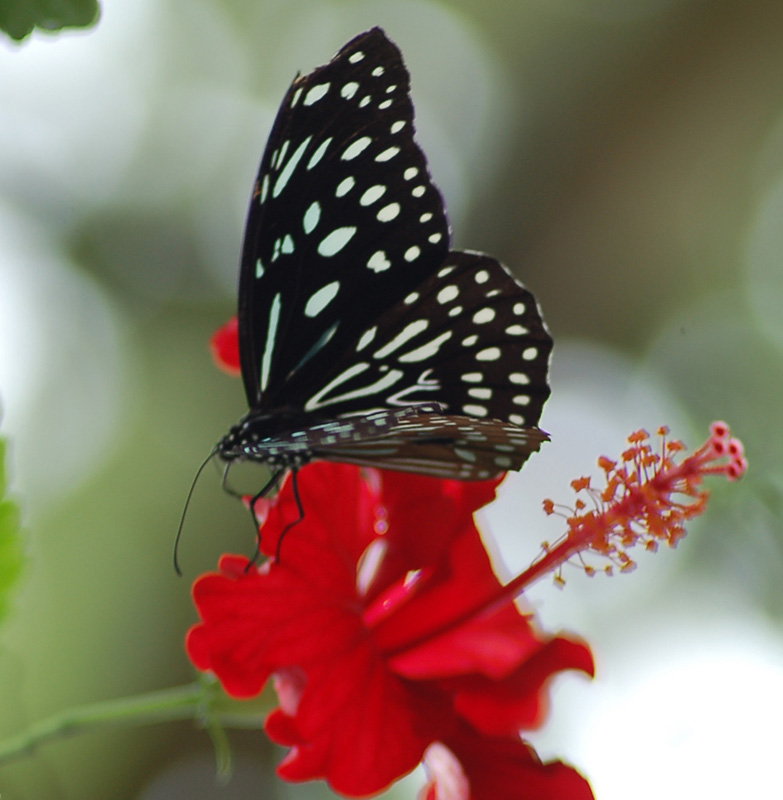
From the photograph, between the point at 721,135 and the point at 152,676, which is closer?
the point at 152,676

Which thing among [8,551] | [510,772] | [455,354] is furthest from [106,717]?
[455,354]

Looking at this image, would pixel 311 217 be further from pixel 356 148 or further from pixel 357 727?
pixel 357 727

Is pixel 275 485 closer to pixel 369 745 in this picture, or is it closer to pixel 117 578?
pixel 369 745

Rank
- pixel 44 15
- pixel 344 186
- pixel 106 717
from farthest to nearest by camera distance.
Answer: pixel 344 186 → pixel 106 717 → pixel 44 15

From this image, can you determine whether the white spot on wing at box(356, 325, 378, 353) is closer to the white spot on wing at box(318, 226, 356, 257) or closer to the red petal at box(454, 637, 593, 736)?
the white spot on wing at box(318, 226, 356, 257)

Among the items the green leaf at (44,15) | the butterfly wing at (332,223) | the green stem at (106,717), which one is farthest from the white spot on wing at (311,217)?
the green stem at (106,717)

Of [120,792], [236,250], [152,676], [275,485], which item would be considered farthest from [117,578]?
[275,485]
